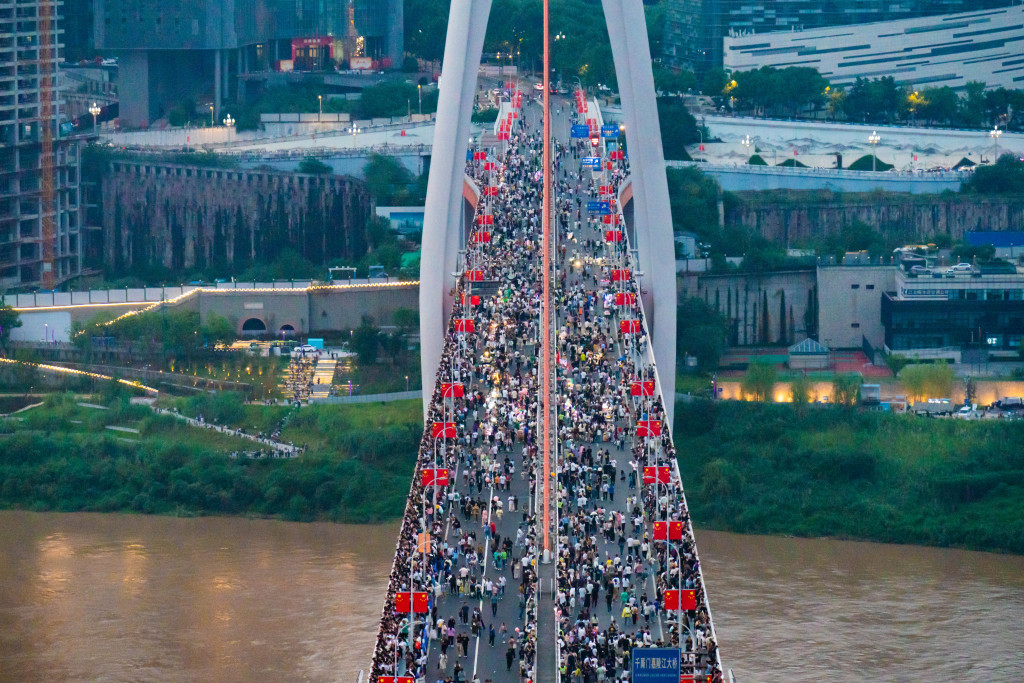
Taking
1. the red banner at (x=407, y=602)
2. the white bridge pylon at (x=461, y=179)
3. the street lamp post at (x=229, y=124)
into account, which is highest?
the street lamp post at (x=229, y=124)

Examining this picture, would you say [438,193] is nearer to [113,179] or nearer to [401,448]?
[401,448]

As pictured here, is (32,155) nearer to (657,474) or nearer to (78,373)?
(78,373)

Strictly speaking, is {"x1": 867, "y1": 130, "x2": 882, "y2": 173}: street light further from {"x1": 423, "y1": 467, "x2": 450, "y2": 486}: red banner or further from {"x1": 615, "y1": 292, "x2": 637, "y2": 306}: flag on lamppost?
{"x1": 423, "y1": 467, "x2": 450, "y2": 486}: red banner

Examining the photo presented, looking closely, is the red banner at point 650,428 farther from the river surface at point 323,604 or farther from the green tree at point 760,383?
the green tree at point 760,383

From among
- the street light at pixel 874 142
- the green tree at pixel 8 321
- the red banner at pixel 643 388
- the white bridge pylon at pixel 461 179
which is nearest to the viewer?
the red banner at pixel 643 388

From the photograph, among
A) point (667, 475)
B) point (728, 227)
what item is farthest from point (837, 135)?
point (667, 475)

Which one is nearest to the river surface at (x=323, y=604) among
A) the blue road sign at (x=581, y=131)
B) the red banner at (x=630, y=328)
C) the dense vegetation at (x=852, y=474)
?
the dense vegetation at (x=852, y=474)

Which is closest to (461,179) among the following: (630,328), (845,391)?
(630,328)
